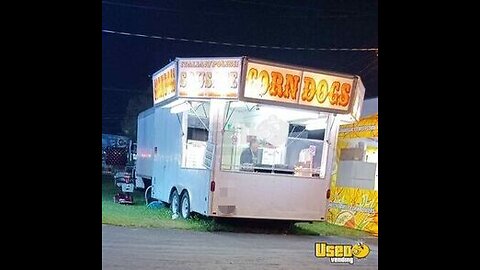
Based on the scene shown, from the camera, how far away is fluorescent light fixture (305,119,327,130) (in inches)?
131

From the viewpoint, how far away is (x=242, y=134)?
3.27m

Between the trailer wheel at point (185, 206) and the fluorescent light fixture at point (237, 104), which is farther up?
the fluorescent light fixture at point (237, 104)

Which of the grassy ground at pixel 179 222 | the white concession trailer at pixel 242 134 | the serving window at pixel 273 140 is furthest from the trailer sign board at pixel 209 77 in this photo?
the grassy ground at pixel 179 222

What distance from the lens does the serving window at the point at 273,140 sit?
127 inches

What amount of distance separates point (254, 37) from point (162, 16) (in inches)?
19.7

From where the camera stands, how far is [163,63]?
3.02 meters

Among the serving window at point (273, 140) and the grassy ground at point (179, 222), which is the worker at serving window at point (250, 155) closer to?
the serving window at point (273, 140)

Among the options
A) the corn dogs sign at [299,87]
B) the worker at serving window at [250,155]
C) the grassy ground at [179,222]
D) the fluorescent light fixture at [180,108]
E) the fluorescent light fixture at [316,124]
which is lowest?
the grassy ground at [179,222]

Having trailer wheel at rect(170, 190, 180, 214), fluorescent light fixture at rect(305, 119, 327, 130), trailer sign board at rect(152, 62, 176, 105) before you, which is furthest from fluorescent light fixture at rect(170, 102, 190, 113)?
fluorescent light fixture at rect(305, 119, 327, 130)

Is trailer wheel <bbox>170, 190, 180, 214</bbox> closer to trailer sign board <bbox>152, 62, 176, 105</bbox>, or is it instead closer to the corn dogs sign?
trailer sign board <bbox>152, 62, 176, 105</bbox>

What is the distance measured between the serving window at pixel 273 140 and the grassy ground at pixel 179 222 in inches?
11.6
